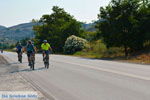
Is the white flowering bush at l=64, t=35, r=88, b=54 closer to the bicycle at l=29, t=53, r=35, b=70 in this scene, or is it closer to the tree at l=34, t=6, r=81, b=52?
the tree at l=34, t=6, r=81, b=52

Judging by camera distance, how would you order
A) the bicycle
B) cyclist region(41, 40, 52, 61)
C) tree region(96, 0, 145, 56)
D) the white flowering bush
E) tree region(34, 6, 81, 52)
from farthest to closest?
tree region(34, 6, 81, 52) → the white flowering bush → tree region(96, 0, 145, 56) → cyclist region(41, 40, 52, 61) → the bicycle

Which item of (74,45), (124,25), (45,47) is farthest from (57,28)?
(45,47)

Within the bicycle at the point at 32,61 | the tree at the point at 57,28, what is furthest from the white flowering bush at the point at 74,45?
the bicycle at the point at 32,61

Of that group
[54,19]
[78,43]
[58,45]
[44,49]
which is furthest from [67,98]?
Result: [54,19]

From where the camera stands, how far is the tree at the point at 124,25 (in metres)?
36.3

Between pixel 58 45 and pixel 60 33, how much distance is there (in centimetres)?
276

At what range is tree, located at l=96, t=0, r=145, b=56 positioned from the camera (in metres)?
36.3

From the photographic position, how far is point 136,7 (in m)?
36.9

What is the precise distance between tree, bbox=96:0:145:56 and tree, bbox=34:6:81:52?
3337 centimetres

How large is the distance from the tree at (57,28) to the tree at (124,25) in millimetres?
33371

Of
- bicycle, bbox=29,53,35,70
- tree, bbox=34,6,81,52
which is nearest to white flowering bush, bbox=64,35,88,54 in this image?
tree, bbox=34,6,81,52

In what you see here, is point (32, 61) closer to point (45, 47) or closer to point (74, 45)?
point (45, 47)

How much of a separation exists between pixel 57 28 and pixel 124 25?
46.8 m

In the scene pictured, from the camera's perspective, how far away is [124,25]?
36.5 metres
